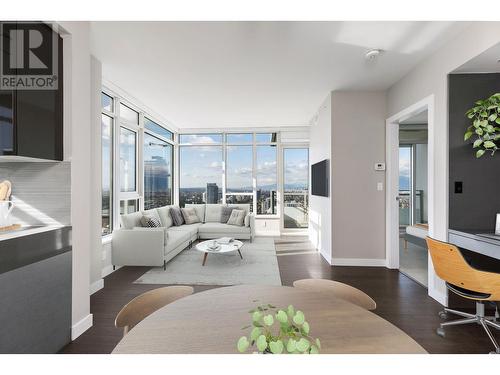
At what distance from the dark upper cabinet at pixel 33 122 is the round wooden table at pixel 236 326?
1495 millimetres

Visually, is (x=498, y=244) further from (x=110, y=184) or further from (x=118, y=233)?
(x=110, y=184)

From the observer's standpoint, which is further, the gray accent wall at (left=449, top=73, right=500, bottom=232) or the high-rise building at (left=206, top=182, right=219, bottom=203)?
the high-rise building at (left=206, top=182, right=219, bottom=203)

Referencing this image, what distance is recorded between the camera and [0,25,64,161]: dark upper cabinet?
1.55 meters

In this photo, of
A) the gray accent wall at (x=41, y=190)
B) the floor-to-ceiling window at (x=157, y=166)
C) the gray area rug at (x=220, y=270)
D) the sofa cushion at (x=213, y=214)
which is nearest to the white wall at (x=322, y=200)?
the gray area rug at (x=220, y=270)

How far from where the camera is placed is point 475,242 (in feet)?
7.23

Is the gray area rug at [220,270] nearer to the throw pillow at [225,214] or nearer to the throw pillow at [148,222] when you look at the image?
the throw pillow at [148,222]

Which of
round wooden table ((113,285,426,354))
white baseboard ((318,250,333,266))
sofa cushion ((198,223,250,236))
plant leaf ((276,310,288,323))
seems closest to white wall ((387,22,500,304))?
white baseboard ((318,250,333,266))

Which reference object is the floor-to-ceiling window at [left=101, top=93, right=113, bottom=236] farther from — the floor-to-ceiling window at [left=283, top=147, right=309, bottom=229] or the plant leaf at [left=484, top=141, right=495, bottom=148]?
the plant leaf at [left=484, top=141, right=495, bottom=148]

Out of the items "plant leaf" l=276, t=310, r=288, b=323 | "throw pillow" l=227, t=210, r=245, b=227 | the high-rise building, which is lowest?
"throw pillow" l=227, t=210, r=245, b=227

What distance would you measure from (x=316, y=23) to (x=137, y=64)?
2218 millimetres

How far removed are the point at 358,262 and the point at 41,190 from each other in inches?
163

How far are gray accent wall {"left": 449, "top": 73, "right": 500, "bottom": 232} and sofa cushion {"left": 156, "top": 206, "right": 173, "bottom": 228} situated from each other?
4625mm


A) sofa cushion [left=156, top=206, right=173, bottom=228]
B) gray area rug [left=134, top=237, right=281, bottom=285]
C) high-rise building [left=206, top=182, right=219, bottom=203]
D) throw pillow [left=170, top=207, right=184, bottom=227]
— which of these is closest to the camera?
gray area rug [left=134, top=237, right=281, bottom=285]

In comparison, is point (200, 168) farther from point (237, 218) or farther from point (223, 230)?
point (223, 230)
